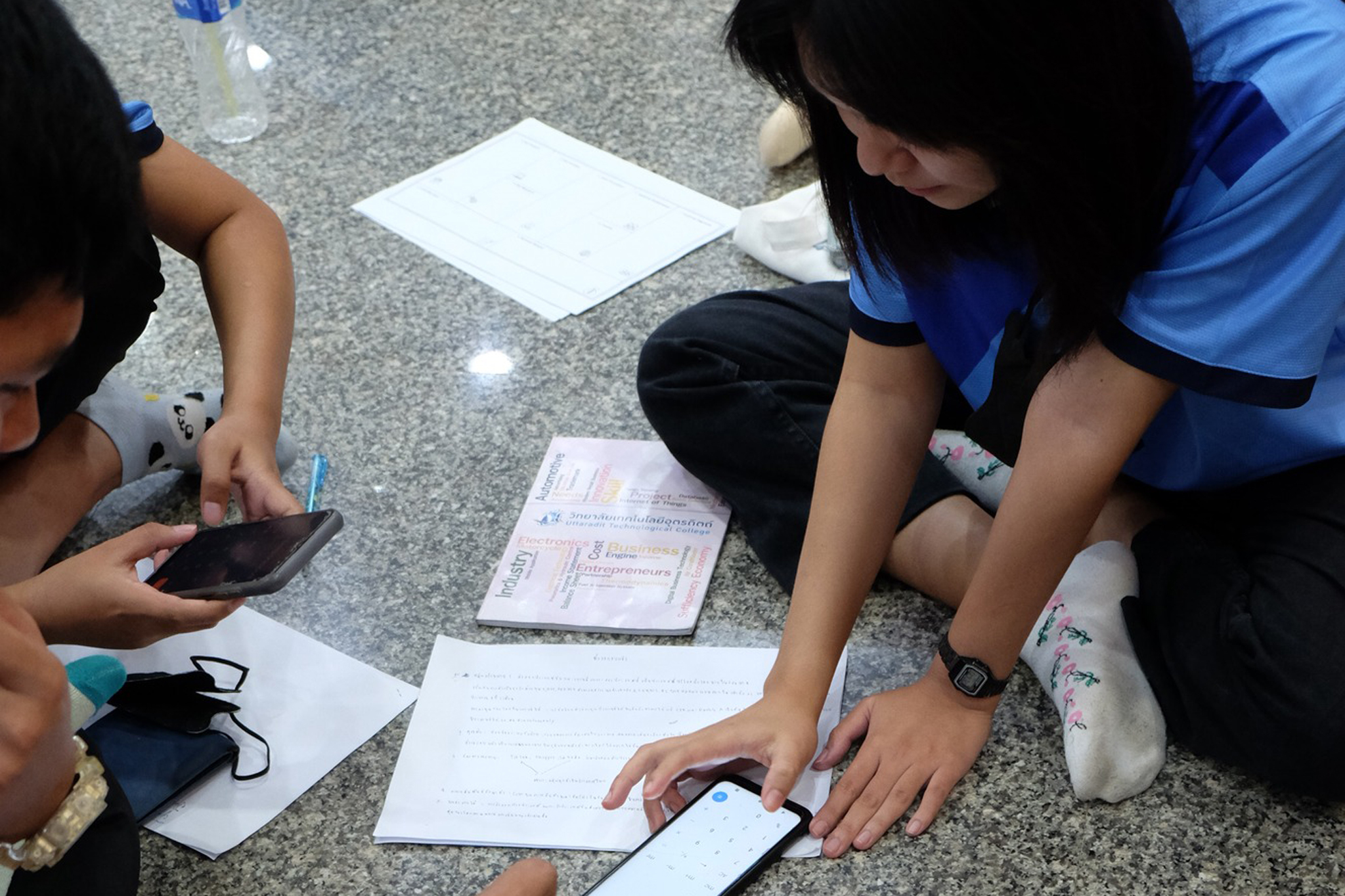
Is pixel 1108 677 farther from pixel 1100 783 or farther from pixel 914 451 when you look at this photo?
pixel 914 451

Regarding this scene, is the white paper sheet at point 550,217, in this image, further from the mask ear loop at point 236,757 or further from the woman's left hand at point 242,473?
the mask ear loop at point 236,757

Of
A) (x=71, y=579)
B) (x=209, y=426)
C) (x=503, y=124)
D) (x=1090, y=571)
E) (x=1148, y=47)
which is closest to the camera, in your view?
(x=1148, y=47)

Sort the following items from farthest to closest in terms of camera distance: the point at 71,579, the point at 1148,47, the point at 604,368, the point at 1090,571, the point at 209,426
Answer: the point at 604,368 → the point at 209,426 → the point at 1090,571 → the point at 71,579 → the point at 1148,47

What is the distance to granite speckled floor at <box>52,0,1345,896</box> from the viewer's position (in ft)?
2.73

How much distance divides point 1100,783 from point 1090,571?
0.55ft

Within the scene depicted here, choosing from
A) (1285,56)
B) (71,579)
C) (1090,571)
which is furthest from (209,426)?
(1285,56)

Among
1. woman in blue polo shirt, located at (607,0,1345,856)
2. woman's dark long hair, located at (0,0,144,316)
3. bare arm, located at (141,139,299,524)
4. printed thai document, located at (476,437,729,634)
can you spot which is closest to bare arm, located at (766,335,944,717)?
woman in blue polo shirt, located at (607,0,1345,856)

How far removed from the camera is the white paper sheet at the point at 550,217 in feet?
4.59

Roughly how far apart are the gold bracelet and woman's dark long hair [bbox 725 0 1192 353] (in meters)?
0.54

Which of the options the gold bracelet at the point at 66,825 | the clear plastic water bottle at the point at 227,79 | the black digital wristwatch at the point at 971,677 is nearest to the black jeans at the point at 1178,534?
the black digital wristwatch at the point at 971,677

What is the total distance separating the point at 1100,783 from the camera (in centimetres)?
85

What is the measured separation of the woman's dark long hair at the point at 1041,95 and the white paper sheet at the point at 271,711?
510 millimetres

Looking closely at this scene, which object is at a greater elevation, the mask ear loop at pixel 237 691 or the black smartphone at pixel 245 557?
the black smartphone at pixel 245 557

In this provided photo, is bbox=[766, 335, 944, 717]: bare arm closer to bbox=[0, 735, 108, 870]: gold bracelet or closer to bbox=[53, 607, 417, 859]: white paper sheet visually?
bbox=[53, 607, 417, 859]: white paper sheet
